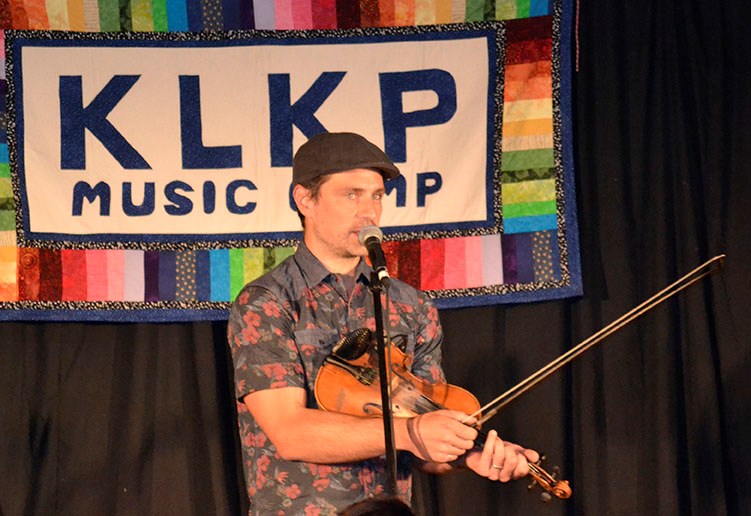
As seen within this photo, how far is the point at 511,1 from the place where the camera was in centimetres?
427

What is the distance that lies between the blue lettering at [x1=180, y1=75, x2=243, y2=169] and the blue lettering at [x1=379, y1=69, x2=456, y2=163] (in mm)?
586

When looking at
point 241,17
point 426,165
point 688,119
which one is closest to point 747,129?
→ point 688,119

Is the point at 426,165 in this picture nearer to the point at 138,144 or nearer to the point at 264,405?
the point at 138,144

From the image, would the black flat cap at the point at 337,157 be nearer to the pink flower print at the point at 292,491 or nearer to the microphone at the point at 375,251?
the microphone at the point at 375,251

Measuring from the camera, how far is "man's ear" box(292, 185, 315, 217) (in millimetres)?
3121

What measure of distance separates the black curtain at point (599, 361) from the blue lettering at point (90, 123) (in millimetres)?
641

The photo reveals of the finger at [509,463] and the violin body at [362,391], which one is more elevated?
the violin body at [362,391]

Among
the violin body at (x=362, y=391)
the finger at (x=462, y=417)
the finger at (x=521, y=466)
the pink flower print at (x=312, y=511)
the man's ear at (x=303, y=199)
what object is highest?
the man's ear at (x=303, y=199)

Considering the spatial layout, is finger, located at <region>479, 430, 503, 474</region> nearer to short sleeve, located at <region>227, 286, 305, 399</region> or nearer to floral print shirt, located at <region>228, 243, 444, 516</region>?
floral print shirt, located at <region>228, 243, 444, 516</region>

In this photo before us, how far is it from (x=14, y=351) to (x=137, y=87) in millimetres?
1123

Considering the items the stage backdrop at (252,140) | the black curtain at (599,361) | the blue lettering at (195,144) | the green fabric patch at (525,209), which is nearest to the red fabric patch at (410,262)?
the stage backdrop at (252,140)

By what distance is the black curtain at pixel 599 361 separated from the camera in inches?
167

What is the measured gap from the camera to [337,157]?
3045 mm

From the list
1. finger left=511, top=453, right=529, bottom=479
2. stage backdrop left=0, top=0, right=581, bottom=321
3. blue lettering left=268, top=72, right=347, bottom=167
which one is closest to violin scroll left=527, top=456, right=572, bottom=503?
finger left=511, top=453, right=529, bottom=479
